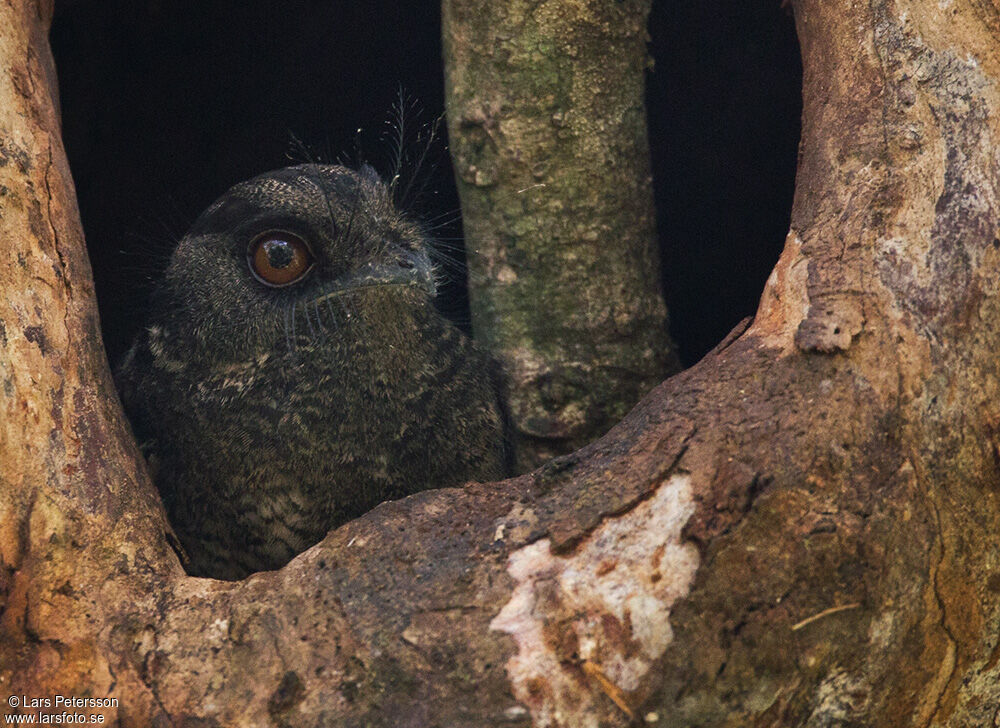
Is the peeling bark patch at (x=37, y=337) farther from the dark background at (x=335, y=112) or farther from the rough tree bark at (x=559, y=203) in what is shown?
the dark background at (x=335, y=112)

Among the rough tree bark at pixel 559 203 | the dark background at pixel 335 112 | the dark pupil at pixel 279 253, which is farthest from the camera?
the dark background at pixel 335 112

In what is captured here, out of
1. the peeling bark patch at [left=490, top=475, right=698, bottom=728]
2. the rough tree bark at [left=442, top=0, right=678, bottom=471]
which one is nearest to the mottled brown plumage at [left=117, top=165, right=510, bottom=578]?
the rough tree bark at [left=442, top=0, right=678, bottom=471]

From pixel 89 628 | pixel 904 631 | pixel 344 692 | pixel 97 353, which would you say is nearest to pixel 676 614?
pixel 904 631

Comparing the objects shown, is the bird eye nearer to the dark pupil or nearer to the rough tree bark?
the dark pupil

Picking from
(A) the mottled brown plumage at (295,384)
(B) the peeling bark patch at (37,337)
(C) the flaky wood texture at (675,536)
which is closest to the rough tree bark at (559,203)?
(A) the mottled brown plumage at (295,384)

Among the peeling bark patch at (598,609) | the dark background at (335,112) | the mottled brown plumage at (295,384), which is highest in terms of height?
the dark background at (335,112)

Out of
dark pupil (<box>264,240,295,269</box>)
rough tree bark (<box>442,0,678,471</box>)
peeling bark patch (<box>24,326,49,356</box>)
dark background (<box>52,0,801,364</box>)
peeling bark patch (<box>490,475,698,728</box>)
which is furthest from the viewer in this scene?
dark background (<box>52,0,801,364</box>)
